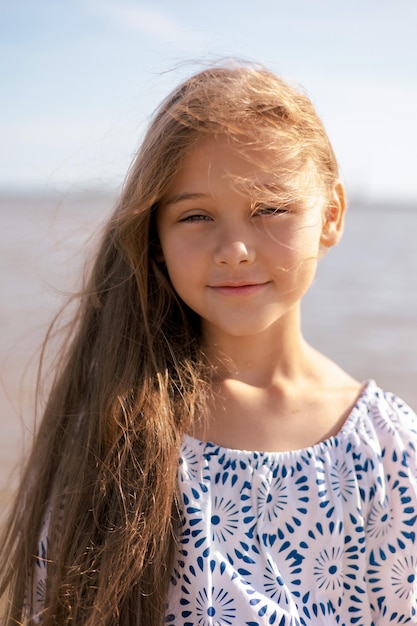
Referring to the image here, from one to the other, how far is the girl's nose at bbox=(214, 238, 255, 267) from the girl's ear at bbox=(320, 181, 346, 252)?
0.28 metres

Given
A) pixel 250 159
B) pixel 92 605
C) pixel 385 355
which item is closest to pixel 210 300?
pixel 250 159

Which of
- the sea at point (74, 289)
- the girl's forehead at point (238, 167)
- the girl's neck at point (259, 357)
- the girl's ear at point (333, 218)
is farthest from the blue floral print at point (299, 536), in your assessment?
the sea at point (74, 289)

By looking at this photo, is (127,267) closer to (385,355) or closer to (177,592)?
(177,592)

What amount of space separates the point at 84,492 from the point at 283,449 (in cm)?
44

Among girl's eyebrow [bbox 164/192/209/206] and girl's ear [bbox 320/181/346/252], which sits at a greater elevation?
girl's ear [bbox 320/181/346/252]

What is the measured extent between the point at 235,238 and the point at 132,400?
43 centimetres

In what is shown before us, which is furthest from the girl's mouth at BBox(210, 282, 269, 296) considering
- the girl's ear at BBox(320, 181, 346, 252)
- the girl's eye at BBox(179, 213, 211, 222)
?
the girl's ear at BBox(320, 181, 346, 252)

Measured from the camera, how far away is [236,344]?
6.80ft

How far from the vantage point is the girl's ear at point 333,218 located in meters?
2.08

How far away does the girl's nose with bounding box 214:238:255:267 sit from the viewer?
1.85 m

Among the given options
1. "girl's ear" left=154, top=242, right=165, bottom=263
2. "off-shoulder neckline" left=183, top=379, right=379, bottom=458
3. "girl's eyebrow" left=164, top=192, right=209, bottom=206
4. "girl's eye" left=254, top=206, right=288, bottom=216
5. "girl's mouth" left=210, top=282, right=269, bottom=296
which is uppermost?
"girl's eyebrow" left=164, top=192, right=209, bottom=206

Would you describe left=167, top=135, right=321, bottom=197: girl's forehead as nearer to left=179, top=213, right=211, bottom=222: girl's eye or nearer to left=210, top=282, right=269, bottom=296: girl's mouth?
left=179, top=213, right=211, bottom=222: girl's eye

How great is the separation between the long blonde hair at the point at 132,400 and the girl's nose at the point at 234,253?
0.17m

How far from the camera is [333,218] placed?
83.2 inches
